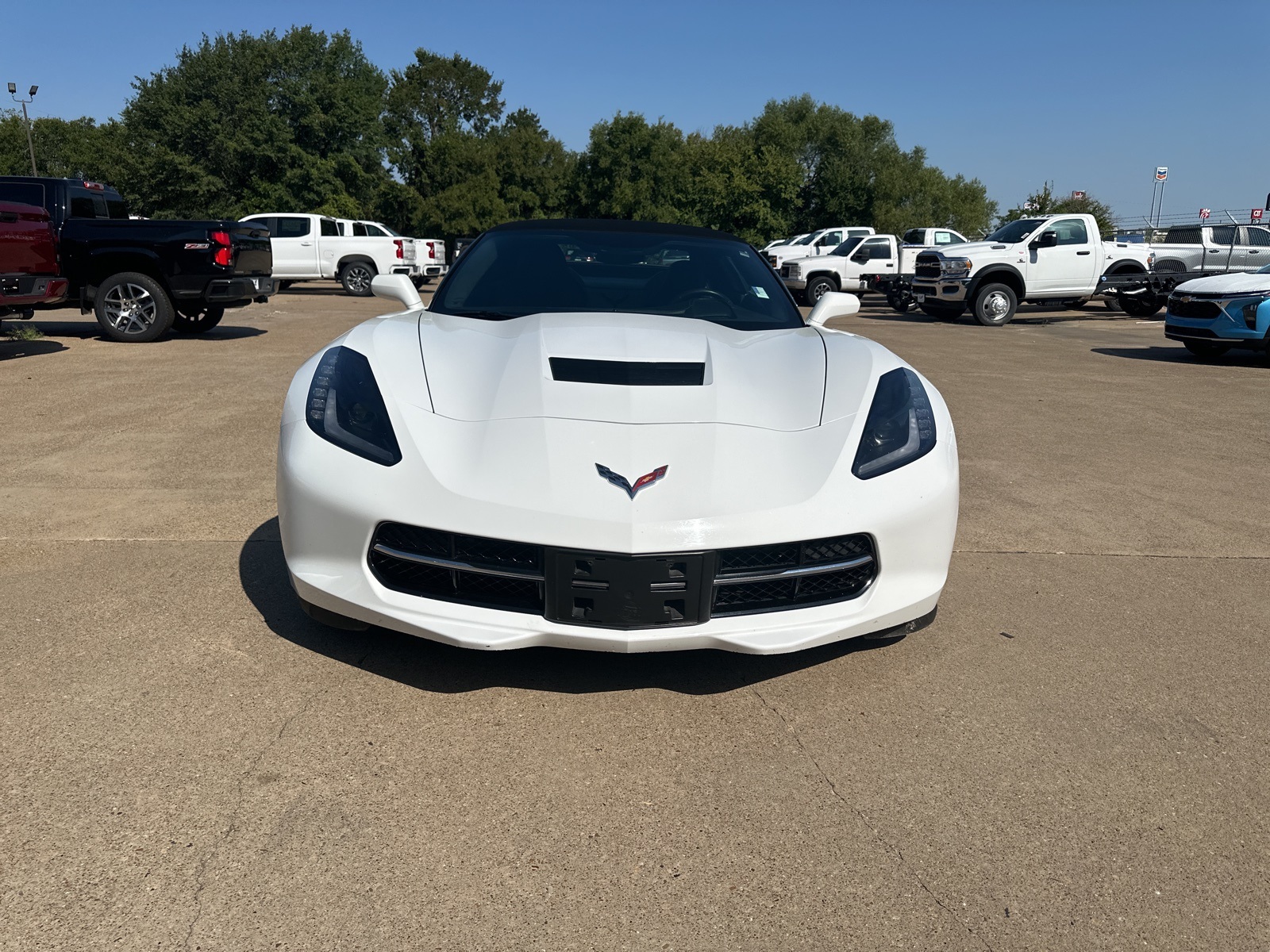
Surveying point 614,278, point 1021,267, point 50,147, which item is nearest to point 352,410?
point 614,278

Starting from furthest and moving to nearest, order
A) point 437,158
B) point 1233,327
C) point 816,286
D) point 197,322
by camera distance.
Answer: point 437,158, point 816,286, point 197,322, point 1233,327

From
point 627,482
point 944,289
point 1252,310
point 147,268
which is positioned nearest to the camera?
point 627,482

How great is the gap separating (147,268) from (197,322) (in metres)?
1.95

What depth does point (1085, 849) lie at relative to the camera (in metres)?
2.12

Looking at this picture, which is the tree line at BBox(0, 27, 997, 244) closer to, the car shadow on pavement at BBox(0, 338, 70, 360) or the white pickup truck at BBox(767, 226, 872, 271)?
the white pickup truck at BBox(767, 226, 872, 271)

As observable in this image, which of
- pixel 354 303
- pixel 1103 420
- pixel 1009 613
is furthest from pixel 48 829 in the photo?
pixel 354 303

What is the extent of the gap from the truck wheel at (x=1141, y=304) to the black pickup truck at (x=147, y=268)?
16.4m

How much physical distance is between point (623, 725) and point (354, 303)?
19.5 metres

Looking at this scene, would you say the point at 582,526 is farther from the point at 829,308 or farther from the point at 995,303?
the point at 995,303

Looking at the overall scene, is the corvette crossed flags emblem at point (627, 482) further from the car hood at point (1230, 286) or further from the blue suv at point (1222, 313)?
the car hood at point (1230, 286)

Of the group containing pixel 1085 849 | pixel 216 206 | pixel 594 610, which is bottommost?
pixel 1085 849

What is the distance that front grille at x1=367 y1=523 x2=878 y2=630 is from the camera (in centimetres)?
243

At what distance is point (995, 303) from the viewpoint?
725 inches

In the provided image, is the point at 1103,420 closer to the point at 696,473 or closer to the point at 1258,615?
the point at 1258,615
